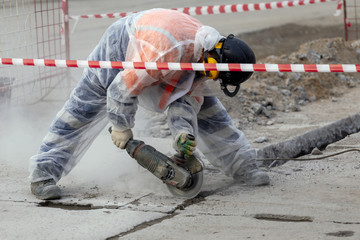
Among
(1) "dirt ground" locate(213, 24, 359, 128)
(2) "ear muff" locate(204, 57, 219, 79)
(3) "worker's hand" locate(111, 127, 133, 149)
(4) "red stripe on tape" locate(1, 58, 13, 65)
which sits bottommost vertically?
(1) "dirt ground" locate(213, 24, 359, 128)

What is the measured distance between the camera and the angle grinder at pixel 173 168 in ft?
18.1

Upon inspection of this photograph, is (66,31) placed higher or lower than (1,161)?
higher

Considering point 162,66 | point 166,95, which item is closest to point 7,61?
point 166,95

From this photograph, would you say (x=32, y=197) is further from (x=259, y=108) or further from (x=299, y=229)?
(x=259, y=108)

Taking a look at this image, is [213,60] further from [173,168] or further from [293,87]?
[293,87]

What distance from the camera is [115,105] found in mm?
5504

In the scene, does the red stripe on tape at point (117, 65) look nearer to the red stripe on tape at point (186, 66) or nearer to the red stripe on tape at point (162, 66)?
the red stripe on tape at point (162, 66)

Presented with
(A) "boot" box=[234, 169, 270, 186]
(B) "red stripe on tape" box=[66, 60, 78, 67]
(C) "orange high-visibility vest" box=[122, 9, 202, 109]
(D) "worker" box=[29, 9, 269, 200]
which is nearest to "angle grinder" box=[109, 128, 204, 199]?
(D) "worker" box=[29, 9, 269, 200]

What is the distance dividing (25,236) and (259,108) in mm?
4456

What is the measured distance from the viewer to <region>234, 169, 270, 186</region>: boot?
19.7 ft

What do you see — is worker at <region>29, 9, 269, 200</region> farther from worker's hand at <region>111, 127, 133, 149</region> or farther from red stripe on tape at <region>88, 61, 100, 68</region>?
red stripe on tape at <region>88, 61, 100, 68</region>

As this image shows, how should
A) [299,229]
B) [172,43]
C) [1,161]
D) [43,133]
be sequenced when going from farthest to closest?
[43,133]
[1,161]
[172,43]
[299,229]

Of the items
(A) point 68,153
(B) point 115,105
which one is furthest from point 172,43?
(A) point 68,153

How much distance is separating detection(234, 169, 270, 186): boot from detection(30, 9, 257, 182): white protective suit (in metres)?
0.05
